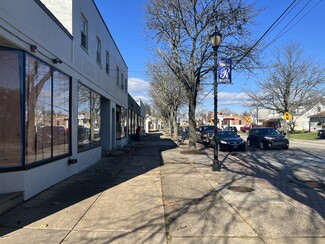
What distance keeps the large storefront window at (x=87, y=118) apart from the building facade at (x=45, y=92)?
0.04 meters

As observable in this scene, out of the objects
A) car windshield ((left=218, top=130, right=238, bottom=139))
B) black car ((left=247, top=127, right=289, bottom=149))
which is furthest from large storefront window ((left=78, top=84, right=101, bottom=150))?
black car ((left=247, top=127, right=289, bottom=149))

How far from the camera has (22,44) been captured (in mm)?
7684

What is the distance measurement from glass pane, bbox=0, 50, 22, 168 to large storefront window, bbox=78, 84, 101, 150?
5158mm

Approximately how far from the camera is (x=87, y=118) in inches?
576

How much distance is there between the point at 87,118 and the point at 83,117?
0.77 meters

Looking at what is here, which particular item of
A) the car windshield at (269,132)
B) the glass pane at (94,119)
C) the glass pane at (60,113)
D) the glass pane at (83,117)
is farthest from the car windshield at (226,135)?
the glass pane at (60,113)

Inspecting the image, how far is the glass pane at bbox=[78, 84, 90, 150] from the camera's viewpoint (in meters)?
13.1

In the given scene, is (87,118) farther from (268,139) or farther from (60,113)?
(268,139)

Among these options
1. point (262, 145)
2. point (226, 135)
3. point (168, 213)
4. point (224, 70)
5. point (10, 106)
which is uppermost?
point (224, 70)

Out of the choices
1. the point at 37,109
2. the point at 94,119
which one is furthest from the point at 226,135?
the point at 37,109

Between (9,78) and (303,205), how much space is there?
692cm

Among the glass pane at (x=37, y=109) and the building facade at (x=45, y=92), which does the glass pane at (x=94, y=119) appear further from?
the glass pane at (x=37, y=109)

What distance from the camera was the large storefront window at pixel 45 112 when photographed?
8227mm

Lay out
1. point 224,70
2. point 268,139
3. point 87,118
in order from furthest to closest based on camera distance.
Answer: point 268,139, point 87,118, point 224,70
